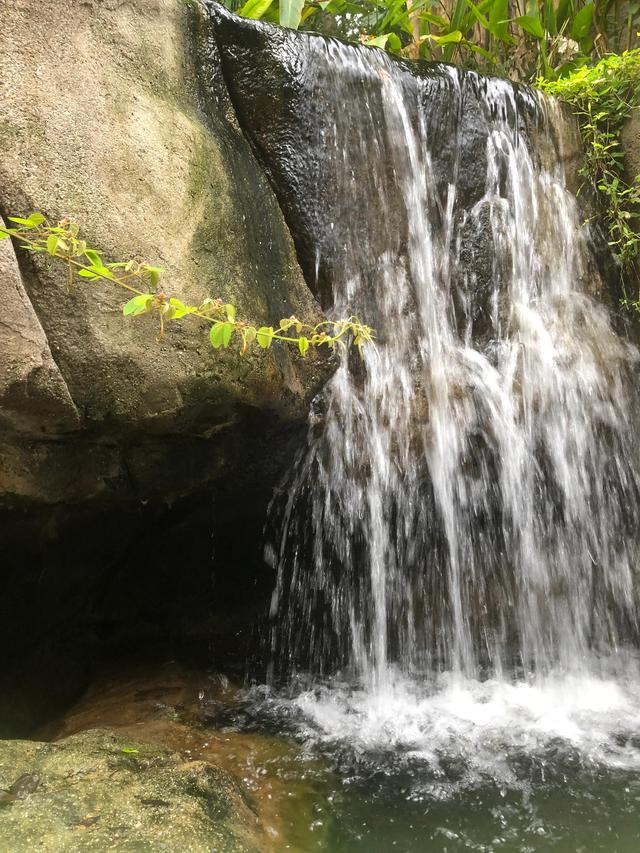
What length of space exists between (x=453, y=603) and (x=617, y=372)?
1.74 meters

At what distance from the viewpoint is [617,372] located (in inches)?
164

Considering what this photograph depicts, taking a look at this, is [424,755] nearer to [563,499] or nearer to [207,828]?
[207,828]

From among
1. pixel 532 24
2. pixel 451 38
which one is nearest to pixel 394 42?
pixel 451 38

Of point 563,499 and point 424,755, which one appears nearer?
point 424,755

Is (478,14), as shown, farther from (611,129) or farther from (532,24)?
(611,129)

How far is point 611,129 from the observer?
4461 mm

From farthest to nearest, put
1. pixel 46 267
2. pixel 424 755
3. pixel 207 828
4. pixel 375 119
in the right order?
pixel 375 119, pixel 424 755, pixel 46 267, pixel 207 828

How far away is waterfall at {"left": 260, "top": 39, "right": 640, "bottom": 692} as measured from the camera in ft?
11.8

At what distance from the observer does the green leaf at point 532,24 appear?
17.6ft

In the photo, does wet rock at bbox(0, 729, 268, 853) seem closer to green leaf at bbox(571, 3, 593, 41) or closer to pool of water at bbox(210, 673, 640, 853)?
pool of water at bbox(210, 673, 640, 853)

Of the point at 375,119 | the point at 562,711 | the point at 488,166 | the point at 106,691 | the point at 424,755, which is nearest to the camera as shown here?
the point at 424,755

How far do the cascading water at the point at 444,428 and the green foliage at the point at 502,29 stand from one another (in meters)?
1.75

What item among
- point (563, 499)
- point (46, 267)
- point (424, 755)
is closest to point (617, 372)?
point (563, 499)

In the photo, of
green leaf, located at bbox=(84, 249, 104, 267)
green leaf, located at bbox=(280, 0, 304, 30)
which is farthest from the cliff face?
green leaf, located at bbox=(280, 0, 304, 30)
